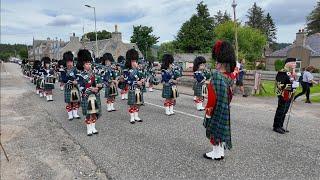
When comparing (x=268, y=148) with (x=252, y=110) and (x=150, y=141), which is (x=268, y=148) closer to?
(x=150, y=141)

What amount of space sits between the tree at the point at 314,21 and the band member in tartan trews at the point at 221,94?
7131cm

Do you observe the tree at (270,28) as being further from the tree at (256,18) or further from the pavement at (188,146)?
the pavement at (188,146)

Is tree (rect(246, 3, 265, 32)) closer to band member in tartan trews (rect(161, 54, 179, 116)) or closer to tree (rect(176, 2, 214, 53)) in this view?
tree (rect(176, 2, 214, 53))

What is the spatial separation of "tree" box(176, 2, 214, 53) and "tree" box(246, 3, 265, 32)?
26784mm

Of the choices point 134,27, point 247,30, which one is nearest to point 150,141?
point 247,30

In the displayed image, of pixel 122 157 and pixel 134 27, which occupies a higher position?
pixel 134 27

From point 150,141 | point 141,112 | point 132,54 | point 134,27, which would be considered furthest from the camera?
point 134,27

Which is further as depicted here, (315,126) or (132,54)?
(132,54)

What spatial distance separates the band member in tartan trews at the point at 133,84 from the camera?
959 centimetres

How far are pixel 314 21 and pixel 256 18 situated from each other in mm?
20655

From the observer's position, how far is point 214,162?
6039 mm

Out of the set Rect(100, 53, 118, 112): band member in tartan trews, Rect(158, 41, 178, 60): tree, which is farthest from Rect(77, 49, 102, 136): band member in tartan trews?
Rect(158, 41, 178, 60): tree

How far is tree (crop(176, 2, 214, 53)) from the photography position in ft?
210

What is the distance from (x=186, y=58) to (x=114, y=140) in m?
48.5
